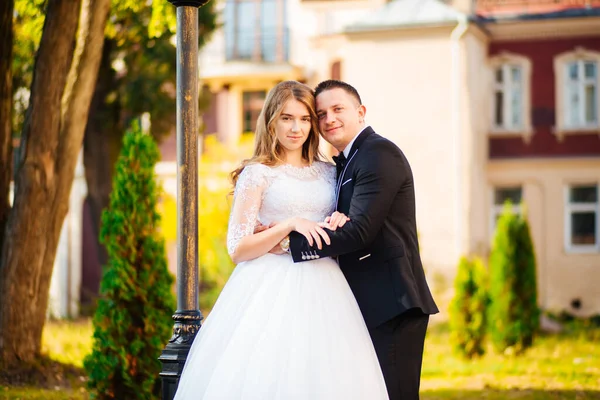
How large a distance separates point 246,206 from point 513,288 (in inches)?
539

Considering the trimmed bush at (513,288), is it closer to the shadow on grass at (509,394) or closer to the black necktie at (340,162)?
the shadow on grass at (509,394)

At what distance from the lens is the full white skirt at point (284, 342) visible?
5551 millimetres

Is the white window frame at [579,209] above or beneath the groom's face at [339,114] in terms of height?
beneath

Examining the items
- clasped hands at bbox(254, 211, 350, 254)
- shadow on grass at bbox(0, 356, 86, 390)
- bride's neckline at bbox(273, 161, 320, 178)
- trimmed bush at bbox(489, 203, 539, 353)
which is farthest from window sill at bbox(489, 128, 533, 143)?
clasped hands at bbox(254, 211, 350, 254)

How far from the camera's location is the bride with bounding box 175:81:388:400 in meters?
5.57

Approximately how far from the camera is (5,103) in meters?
11.5

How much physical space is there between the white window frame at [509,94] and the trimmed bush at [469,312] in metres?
11.7

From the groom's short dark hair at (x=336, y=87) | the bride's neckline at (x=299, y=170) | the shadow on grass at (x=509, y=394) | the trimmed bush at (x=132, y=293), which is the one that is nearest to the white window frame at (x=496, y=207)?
the shadow on grass at (x=509, y=394)

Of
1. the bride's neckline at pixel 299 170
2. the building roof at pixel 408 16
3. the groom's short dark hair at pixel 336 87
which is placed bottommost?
the bride's neckline at pixel 299 170

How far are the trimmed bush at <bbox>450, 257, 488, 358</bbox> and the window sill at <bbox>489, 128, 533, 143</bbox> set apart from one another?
38.0 feet

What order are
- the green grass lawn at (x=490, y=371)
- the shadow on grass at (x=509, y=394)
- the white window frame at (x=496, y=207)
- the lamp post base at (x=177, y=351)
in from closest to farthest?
the lamp post base at (x=177, y=351) → the shadow on grass at (x=509, y=394) → the green grass lawn at (x=490, y=371) → the white window frame at (x=496, y=207)

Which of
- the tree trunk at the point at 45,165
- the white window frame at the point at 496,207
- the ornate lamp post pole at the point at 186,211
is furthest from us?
the white window frame at the point at 496,207

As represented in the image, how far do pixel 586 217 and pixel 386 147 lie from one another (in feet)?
77.7

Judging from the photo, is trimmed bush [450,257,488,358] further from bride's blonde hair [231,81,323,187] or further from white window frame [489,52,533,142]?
white window frame [489,52,533,142]
